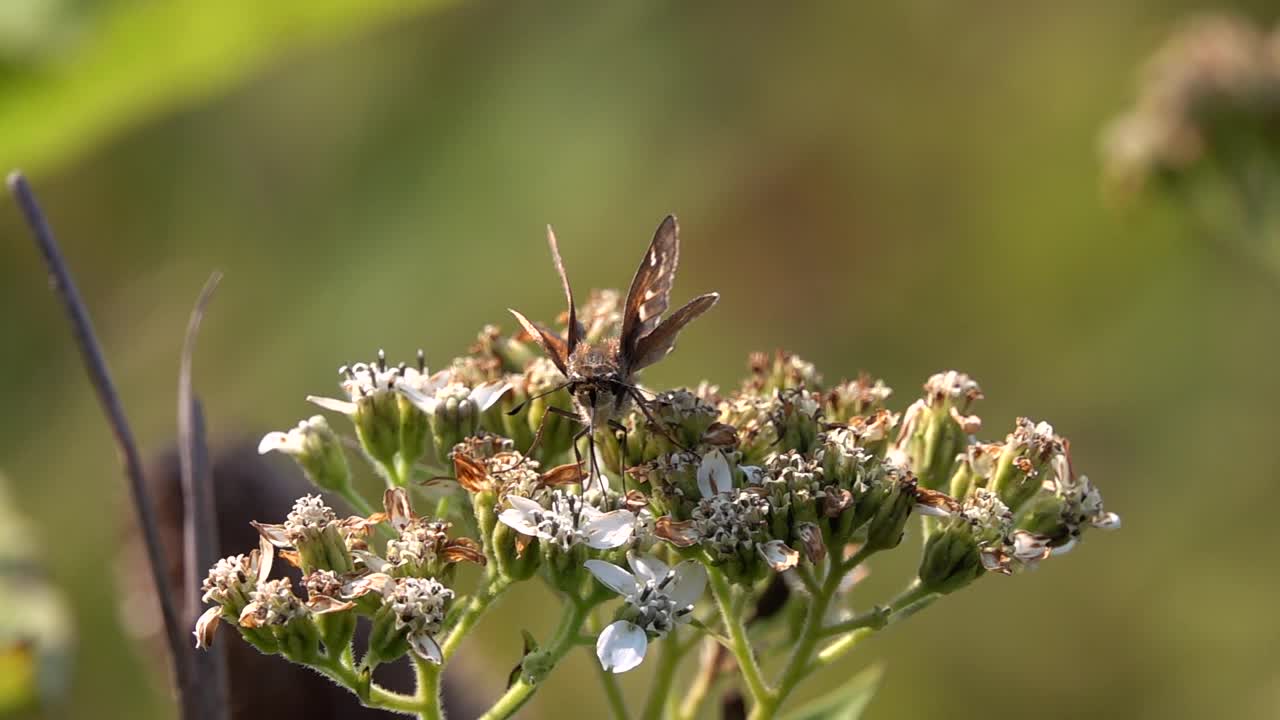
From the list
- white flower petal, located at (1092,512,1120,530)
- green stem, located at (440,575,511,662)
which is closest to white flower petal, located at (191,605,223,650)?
green stem, located at (440,575,511,662)

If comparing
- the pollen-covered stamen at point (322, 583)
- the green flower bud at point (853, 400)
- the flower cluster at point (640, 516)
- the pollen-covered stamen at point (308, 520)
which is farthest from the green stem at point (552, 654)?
the green flower bud at point (853, 400)

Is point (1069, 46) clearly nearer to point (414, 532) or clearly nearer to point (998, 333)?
point (998, 333)

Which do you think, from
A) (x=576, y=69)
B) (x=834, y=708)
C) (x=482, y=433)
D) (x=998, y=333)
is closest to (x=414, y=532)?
(x=482, y=433)

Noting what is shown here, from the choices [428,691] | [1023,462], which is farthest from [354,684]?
[1023,462]

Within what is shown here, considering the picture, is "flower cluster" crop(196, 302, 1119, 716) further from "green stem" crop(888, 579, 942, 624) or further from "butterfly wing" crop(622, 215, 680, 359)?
"butterfly wing" crop(622, 215, 680, 359)

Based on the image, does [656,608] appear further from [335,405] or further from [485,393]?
[335,405]

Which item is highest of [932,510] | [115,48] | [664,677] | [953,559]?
[115,48]

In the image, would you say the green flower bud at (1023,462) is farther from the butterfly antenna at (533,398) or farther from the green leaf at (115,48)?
the green leaf at (115,48)
